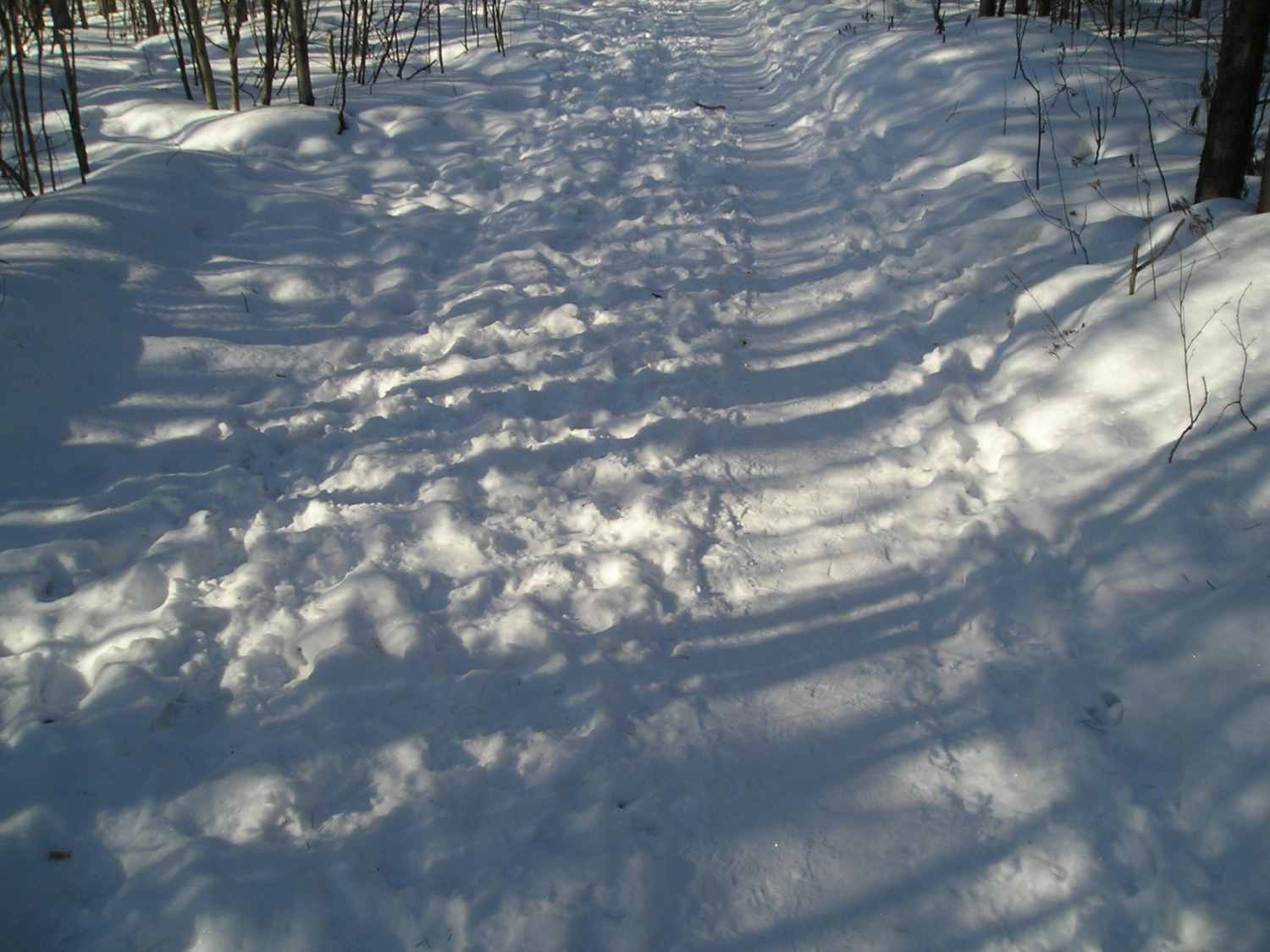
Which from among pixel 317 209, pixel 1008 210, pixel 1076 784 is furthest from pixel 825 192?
pixel 1076 784

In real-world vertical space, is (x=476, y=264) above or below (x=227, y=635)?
above

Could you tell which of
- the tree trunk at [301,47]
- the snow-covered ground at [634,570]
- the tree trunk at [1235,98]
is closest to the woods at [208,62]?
the tree trunk at [301,47]

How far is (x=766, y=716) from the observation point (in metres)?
2.40

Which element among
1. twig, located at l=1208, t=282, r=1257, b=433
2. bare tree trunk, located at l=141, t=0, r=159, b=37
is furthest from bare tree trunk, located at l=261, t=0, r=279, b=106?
twig, located at l=1208, t=282, r=1257, b=433

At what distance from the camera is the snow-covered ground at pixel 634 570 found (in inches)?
76.1

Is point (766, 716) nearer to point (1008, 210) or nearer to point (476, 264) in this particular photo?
point (476, 264)

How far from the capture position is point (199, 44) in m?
6.54

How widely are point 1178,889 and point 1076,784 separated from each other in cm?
Result: 31

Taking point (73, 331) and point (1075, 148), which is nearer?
point (73, 331)

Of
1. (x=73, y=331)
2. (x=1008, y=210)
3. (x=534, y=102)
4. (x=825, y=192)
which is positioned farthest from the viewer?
(x=534, y=102)

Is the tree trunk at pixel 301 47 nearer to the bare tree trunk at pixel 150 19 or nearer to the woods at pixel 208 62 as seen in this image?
the woods at pixel 208 62

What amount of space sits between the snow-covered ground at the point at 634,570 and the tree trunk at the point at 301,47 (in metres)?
1.81

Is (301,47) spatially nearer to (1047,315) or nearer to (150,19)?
(150,19)

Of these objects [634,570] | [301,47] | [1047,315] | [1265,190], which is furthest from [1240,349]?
[301,47]
